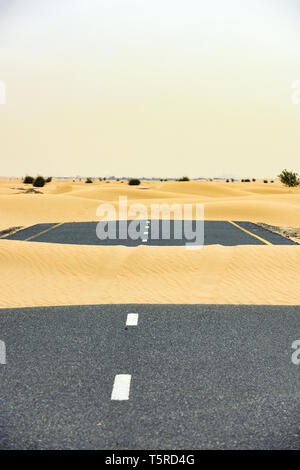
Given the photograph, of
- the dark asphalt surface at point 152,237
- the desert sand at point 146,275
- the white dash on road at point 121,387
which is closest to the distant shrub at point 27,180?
the dark asphalt surface at point 152,237

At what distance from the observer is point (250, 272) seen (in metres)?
13.4

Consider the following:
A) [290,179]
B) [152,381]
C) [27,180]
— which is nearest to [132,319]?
[152,381]

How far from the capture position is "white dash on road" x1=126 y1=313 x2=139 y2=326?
8.11 metres

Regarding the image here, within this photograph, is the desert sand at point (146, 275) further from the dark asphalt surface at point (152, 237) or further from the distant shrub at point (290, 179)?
the distant shrub at point (290, 179)

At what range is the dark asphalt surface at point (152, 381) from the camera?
4.32 metres

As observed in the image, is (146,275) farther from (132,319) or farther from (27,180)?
(27,180)

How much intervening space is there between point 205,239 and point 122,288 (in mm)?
9786

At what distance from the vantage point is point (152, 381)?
5.52m

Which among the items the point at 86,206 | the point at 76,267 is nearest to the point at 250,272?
the point at 76,267

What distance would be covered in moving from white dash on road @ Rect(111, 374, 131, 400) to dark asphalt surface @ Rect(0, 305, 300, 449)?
6cm

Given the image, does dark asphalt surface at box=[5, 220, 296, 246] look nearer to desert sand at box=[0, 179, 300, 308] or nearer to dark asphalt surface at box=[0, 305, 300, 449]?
desert sand at box=[0, 179, 300, 308]

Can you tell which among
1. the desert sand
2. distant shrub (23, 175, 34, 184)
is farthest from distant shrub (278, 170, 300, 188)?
the desert sand
